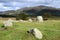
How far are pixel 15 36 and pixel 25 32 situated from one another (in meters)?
1.67

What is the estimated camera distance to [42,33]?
24.1 m

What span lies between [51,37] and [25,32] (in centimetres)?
312

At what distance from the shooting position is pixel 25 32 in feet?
75.9

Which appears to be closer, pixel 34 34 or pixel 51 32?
pixel 34 34

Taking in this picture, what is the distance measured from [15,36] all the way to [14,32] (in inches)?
43.9

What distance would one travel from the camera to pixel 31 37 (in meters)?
22.5

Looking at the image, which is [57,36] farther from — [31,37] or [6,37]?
[6,37]

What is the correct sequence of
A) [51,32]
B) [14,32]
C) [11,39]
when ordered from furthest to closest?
1. [51,32]
2. [14,32]
3. [11,39]

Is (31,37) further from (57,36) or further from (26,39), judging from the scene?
(57,36)

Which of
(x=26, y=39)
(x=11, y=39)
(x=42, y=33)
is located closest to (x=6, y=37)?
(x=11, y=39)

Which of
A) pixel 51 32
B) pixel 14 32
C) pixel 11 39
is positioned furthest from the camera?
pixel 51 32

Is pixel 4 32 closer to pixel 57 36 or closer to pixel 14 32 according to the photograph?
pixel 14 32

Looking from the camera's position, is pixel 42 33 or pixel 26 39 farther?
pixel 42 33

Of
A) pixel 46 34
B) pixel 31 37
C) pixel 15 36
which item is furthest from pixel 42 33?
pixel 15 36
